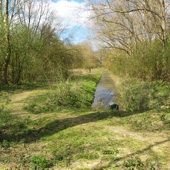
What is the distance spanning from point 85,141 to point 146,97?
7193 mm

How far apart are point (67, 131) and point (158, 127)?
272 cm

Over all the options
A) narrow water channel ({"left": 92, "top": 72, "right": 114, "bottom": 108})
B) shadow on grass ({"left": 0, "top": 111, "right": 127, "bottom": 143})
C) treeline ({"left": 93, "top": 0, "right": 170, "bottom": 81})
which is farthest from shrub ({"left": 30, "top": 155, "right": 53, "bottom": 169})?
treeline ({"left": 93, "top": 0, "right": 170, "bottom": 81})

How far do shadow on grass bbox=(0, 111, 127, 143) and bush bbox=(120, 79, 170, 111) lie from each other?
111 inches

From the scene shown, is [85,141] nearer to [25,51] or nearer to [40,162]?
[40,162]

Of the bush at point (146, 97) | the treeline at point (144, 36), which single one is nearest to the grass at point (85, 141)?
the bush at point (146, 97)

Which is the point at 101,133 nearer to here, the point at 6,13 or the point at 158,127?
the point at 158,127

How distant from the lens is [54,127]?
24.7 ft

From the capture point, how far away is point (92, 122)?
25.8ft

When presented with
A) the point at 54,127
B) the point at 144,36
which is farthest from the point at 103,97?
the point at 54,127

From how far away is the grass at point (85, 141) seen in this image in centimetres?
480

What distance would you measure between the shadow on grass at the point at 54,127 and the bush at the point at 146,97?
2.81m

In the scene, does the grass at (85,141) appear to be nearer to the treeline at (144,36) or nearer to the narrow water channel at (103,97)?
the narrow water channel at (103,97)

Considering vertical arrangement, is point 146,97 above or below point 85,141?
above

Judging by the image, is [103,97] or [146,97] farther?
[103,97]
